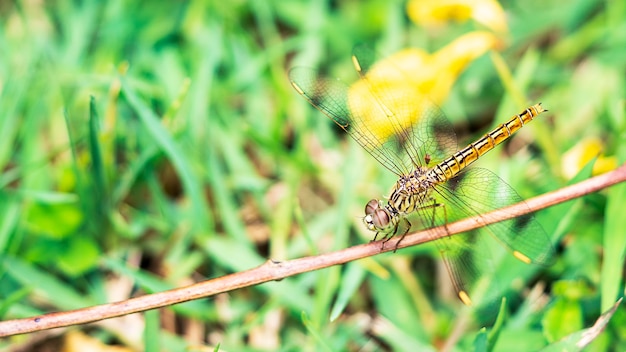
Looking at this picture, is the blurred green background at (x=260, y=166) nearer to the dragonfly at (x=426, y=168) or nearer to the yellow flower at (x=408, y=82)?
the yellow flower at (x=408, y=82)

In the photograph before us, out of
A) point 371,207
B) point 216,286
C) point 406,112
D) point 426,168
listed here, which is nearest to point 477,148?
point 426,168

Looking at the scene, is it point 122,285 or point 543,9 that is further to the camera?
point 543,9

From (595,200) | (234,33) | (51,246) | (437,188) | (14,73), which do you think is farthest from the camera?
(234,33)

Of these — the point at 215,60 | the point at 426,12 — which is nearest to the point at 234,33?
the point at 215,60

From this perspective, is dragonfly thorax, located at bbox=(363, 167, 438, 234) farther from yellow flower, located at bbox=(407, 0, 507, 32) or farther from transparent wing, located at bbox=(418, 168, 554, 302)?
yellow flower, located at bbox=(407, 0, 507, 32)

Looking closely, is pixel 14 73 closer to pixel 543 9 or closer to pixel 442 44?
pixel 442 44

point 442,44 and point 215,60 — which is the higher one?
point 442,44

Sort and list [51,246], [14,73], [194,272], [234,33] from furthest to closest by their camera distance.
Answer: [234,33], [14,73], [194,272], [51,246]

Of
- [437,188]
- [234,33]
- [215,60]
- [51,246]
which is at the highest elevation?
[234,33]

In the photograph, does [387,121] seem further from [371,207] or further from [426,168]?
[371,207]
